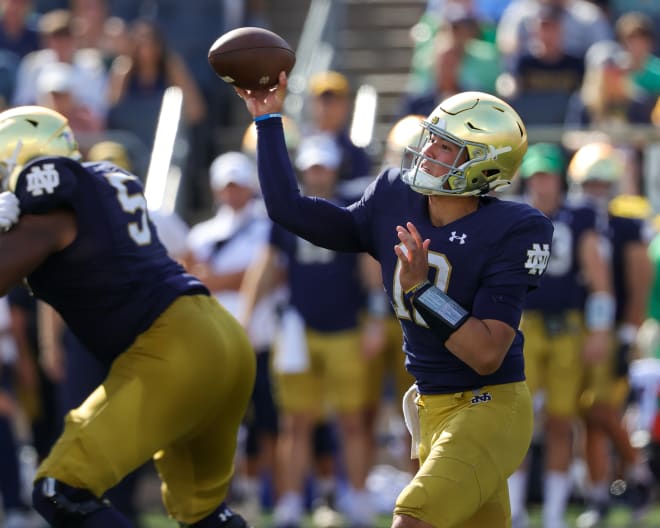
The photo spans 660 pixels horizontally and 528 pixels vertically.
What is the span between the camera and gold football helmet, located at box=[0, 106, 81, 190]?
17.5 ft

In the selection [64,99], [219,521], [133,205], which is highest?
[133,205]

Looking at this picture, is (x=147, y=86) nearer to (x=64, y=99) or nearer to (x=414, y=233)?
(x=64, y=99)

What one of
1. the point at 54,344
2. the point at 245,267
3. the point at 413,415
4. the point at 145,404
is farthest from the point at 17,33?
the point at 413,415

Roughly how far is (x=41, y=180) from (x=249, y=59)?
793 mm

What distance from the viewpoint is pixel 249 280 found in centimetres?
851

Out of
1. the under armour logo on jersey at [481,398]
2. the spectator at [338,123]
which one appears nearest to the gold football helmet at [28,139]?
the under armour logo on jersey at [481,398]

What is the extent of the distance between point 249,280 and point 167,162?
1.81m

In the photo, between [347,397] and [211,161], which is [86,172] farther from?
[211,161]

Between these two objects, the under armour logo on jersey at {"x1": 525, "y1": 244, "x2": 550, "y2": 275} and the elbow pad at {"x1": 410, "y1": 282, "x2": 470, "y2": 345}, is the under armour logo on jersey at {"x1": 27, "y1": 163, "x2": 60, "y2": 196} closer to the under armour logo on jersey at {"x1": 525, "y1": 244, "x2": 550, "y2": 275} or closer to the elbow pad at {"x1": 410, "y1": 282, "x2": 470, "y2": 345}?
the elbow pad at {"x1": 410, "y1": 282, "x2": 470, "y2": 345}

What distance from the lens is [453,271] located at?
4.80 meters

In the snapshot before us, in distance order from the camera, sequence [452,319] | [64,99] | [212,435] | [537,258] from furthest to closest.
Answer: [64,99], [212,435], [537,258], [452,319]

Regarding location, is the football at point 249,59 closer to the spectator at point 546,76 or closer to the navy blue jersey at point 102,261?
the navy blue jersey at point 102,261

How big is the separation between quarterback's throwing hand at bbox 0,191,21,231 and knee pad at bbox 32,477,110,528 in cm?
85

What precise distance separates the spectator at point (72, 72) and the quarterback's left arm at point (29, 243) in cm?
534
